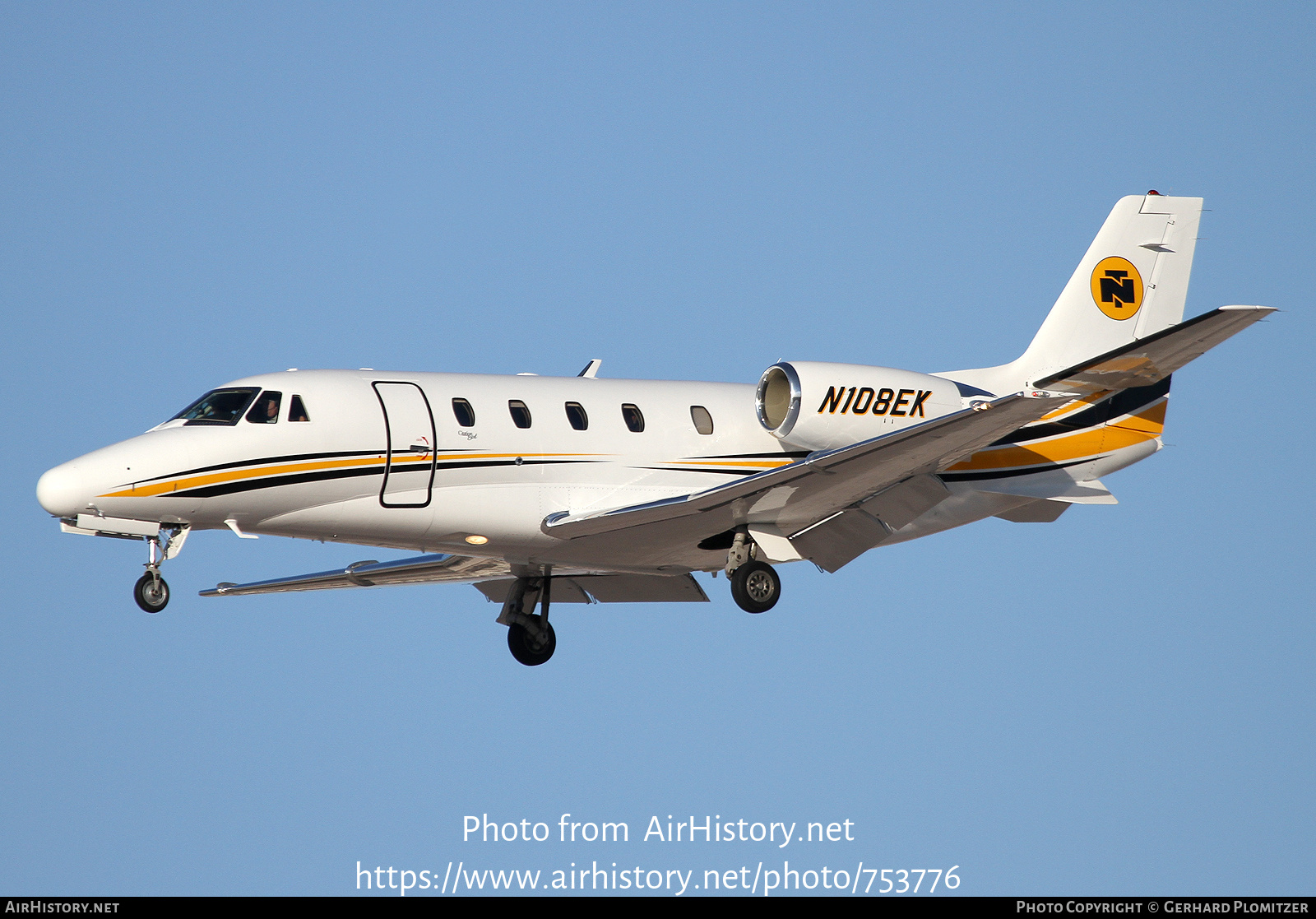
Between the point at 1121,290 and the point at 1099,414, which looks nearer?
the point at 1099,414

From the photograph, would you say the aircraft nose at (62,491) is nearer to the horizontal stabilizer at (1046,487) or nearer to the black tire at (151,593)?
the black tire at (151,593)

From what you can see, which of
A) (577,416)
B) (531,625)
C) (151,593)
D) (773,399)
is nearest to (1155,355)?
(773,399)

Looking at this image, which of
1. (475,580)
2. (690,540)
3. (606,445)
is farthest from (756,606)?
(475,580)

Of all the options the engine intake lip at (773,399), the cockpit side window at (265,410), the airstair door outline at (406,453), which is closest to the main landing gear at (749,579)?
the engine intake lip at (773,399)

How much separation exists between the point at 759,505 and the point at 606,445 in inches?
81.5

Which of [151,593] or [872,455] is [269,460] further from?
[872,455]

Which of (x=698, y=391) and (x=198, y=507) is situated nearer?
(x=198, y=507)

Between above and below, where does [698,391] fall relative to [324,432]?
above

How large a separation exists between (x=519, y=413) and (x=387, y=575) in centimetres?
417

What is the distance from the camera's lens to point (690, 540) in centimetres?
2078

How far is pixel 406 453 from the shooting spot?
19.2m

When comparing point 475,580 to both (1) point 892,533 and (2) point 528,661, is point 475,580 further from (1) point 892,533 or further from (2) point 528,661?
(1) point 892,533
